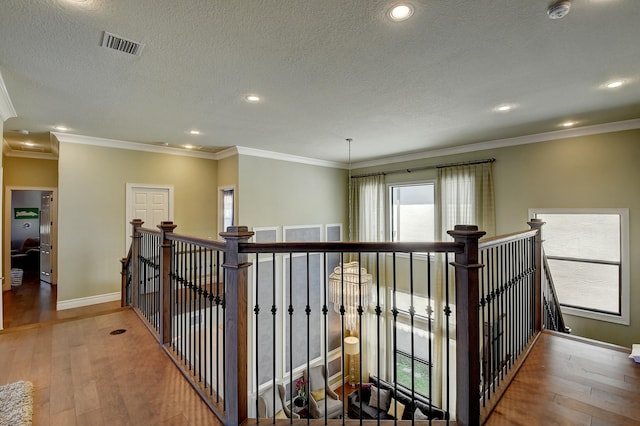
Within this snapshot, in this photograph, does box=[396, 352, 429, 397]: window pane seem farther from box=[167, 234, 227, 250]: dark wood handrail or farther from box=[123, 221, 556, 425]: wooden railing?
box=[167, 234, 227, 250]: dark wood handrail

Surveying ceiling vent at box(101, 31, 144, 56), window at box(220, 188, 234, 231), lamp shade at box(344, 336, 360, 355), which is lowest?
lamp shade at box(344, 336, 360, 355)

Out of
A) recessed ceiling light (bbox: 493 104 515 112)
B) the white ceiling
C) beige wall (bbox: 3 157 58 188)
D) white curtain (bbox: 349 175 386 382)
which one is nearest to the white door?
the white ceiling

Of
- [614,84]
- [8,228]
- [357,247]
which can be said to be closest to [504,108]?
[614,84]

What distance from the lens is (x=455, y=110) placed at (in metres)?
3.50

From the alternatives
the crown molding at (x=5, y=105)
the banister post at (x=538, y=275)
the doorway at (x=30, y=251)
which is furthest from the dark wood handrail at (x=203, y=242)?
the doorway at (x=30, y=251)

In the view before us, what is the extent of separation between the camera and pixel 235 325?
168 cm

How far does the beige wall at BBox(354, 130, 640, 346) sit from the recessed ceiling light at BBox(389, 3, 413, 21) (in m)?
4.01

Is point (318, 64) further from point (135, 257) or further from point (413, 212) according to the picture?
point (413, 212)

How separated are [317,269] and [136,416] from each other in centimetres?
487

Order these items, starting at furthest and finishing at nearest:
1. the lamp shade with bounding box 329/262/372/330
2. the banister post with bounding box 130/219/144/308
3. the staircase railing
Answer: the lamp shade with bounding box 329/262/372/330 < the banister post with bounding box 130/219/144/308 < the staircase railing

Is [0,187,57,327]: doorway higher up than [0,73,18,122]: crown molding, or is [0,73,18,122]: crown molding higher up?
[0,73,18,122]: crown molding

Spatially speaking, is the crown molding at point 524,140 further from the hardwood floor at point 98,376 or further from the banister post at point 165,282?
the hardwood floor at point 98,376

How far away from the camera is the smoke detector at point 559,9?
67.1 inches

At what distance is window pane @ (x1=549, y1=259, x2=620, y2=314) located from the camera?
13.1 feet
